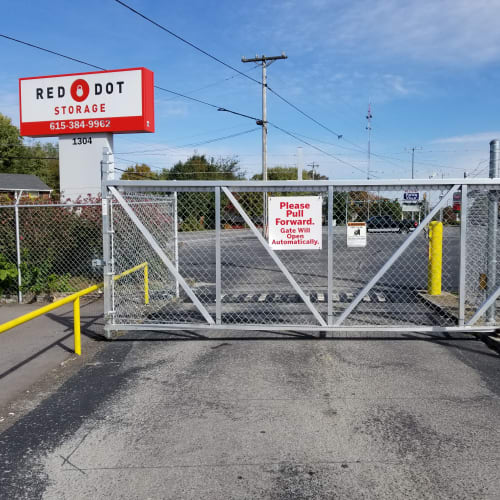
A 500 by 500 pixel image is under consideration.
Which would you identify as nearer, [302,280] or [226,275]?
[302,280]

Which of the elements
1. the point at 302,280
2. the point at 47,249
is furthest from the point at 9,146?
the point at 302,280

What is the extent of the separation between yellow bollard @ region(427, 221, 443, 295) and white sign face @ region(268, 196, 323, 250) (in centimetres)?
409

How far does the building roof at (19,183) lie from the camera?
44216 millimetres

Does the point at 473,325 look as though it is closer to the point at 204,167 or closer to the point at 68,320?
the point at 68,320

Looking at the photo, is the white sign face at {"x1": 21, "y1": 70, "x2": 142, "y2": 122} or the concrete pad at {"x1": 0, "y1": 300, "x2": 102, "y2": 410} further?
the white sign face at {"x1": 21, "y1": 70, "x2": 142, "y2": 122}

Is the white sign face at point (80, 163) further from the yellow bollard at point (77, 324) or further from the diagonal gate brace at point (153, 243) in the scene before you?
the yellow bollard at point (77, 324)

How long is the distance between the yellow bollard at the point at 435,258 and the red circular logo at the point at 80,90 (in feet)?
28.2

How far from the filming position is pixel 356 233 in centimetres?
673

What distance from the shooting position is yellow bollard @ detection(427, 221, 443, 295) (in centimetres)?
982

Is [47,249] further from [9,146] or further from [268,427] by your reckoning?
[9,146]

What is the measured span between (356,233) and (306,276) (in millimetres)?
7420

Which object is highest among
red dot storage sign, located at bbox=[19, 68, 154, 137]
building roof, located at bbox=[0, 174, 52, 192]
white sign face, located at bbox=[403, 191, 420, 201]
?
building roof, located at bbox=[0, 174, 52, 192]

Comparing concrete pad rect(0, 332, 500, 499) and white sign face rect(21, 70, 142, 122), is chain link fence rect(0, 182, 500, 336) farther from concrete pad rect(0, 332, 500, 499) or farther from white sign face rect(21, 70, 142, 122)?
white sign face rect(21, 70, 142, 122)

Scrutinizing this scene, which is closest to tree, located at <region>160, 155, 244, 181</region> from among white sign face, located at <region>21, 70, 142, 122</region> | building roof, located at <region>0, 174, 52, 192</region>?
building roof, located at <region>0, 174, 52, 192</region>
